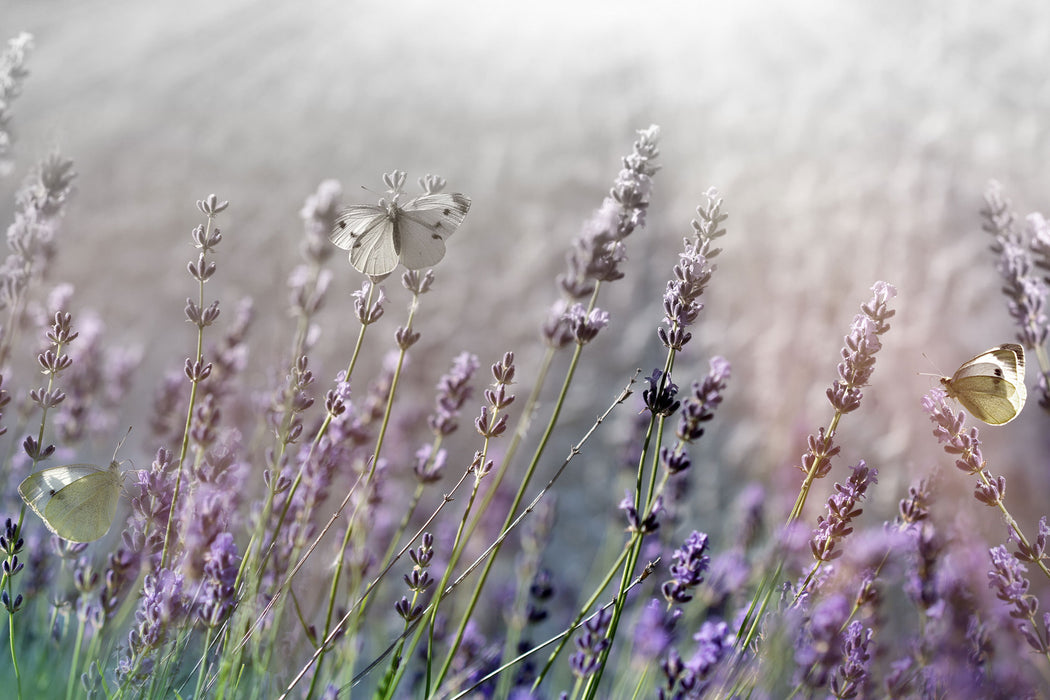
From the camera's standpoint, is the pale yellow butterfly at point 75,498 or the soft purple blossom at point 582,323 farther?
the pale yellow butterfly at point 75,498

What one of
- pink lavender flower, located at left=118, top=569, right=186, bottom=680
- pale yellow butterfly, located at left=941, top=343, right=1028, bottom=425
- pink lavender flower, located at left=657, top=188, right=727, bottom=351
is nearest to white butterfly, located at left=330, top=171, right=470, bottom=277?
pink lavender flower, located at left=657, top=188, right=727, bottom=351

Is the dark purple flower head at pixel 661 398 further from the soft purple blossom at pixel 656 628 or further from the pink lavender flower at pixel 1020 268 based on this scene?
the pink lavender flower at pixel 1020 268

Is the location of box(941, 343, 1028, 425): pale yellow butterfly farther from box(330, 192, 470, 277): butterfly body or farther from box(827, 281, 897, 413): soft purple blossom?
box(330, 192, 470, 277): butterfly body

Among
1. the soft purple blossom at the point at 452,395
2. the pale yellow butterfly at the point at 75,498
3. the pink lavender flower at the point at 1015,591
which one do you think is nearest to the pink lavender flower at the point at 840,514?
the pink lavender flower at the point at 1015,591

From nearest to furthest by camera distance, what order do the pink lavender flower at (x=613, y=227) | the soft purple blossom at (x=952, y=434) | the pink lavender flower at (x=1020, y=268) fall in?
the pink lavender flower at (x=613, y=227) < the soft purple blossom at (x=952, y=434) < the pink lavender flower at (x=1020, y=268)

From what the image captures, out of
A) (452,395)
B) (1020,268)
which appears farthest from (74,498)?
(1020,268)

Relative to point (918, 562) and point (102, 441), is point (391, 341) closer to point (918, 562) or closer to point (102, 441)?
point (102, 441)

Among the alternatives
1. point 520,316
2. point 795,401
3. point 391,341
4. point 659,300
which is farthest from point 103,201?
point 795,401

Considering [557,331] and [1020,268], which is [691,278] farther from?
[1020,268]
